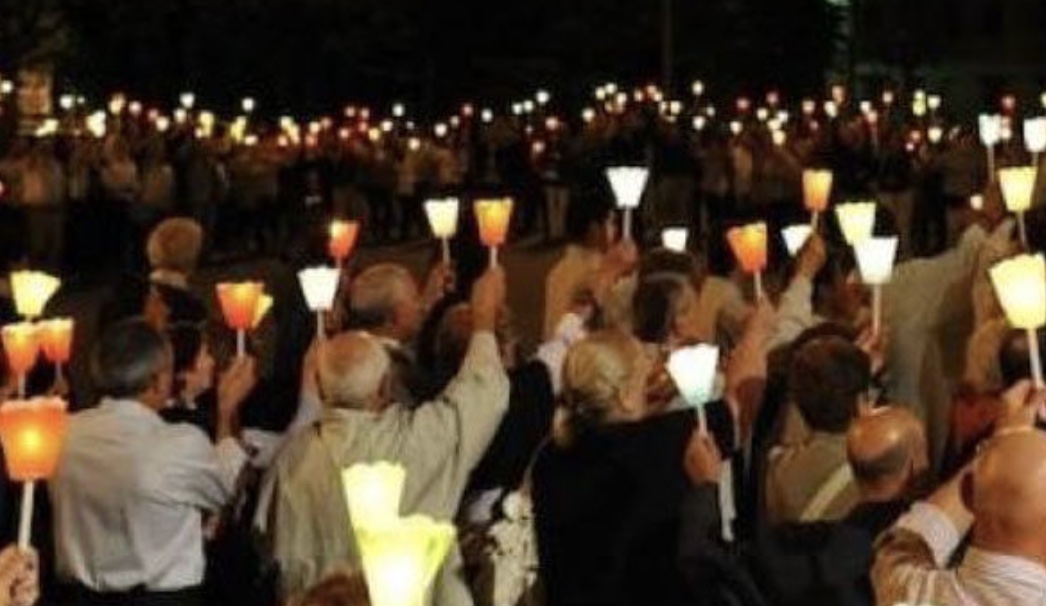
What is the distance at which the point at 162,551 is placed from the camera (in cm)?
692

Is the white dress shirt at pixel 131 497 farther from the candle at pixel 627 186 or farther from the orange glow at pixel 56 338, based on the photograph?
the candle at pixel 627 186

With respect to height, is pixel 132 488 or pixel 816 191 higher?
pixel 816 191

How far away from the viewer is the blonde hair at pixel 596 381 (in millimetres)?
6661

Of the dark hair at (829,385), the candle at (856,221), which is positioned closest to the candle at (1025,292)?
the dark hair at (829,385)

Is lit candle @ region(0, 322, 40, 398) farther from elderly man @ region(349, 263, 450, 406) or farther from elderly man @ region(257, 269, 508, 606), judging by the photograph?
elderly man @ region(257, 269, 508, 606)

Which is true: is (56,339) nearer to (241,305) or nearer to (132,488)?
(241,305)

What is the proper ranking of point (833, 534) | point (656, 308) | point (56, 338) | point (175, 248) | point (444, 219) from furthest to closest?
point (175, 248)
point (444, 219)
point (56, 338)
point (656, 308)
point (833, 534)

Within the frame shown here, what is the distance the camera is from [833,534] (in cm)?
572

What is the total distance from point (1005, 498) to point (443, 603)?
2.34 metres

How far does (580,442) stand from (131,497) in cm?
126

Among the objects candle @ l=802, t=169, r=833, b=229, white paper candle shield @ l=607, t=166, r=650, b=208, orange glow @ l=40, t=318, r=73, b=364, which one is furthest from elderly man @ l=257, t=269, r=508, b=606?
candle @ l=802, t=169, r=833, b=229

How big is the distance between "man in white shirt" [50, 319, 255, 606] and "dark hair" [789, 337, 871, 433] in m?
1.69

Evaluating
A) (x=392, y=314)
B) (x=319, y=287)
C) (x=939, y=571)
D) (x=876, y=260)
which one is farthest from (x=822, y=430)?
(x=319, y=287)

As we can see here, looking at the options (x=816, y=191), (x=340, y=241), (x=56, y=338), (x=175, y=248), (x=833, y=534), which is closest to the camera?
(x=833, y=534)
